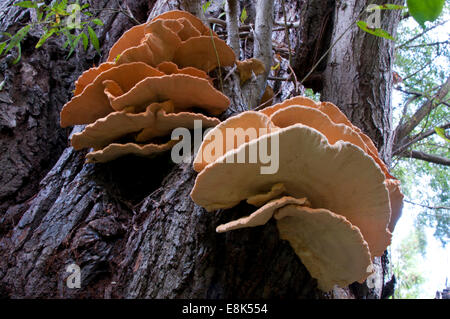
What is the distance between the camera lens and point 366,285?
161 centimetres

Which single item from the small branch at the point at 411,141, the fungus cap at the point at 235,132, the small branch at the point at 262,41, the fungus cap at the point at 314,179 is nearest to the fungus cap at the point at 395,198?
the fungus cap at the point at 314,179

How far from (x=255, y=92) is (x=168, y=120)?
82cm

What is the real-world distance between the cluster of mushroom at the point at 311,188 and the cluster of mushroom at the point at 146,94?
46cm

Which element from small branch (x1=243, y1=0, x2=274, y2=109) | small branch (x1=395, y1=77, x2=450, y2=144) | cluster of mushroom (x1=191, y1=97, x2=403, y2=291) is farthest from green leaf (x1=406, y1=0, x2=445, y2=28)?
small branch (x1=395, y1=77, x2=450, y2=144)

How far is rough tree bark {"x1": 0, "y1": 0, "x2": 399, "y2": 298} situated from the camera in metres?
1.27

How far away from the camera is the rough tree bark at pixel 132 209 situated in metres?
1.27

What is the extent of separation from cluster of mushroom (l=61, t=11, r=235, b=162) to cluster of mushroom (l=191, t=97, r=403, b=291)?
0.46 meters

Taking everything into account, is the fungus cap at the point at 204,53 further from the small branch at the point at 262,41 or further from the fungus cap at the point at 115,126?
the fungus cap at the point at 115,126

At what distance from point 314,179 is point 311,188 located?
0.05m

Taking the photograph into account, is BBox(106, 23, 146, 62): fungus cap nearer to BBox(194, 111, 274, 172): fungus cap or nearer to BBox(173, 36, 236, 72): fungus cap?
BBox(173, 36, 236, 72): fungus cap

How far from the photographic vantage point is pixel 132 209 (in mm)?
1678

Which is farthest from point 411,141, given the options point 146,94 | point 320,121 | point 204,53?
point 146,94
